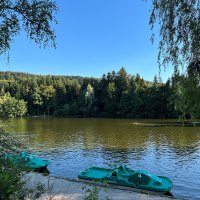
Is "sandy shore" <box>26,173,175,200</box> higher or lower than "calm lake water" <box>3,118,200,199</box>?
higher

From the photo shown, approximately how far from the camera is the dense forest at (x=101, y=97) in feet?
271

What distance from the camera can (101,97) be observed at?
97438 millimetres

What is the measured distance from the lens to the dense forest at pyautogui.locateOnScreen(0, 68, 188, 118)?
271 feet

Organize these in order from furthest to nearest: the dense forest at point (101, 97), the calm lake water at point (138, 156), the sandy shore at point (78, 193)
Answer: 1. the dense forest at point (101, 97)
2. the calm lake water at point (138, 156)
3. the sandy shore at point (78, 193)

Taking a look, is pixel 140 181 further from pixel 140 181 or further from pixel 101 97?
pixel 101 97

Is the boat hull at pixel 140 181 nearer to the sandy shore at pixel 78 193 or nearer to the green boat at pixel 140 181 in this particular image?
the green boat at pixel 140 181

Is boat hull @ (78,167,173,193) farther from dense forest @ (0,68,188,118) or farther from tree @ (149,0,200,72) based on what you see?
dense forest @ (0,68,188,118)

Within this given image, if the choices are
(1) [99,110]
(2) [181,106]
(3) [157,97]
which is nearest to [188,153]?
(2) [181,106]

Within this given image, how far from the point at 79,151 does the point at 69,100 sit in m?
82.5

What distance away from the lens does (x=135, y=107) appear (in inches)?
3378

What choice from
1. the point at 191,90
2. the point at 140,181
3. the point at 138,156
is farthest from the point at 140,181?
the point at 138,156

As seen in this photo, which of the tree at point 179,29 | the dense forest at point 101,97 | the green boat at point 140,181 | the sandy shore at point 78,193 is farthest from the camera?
the dense forest at point 101,97

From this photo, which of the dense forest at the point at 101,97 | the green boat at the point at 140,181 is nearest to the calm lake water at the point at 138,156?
the green boat at the point at 140,181

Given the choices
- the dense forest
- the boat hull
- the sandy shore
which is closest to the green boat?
the boat hull
